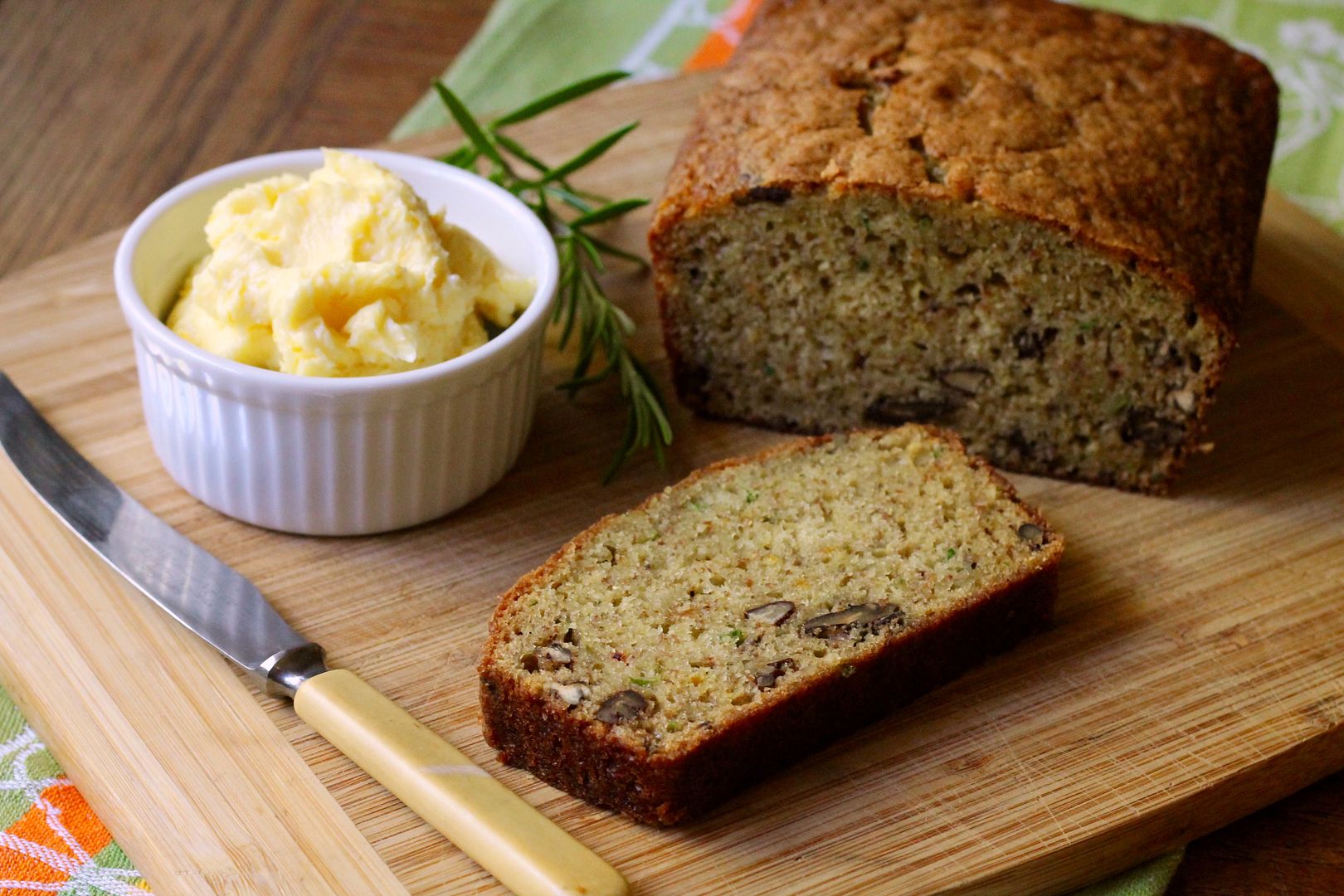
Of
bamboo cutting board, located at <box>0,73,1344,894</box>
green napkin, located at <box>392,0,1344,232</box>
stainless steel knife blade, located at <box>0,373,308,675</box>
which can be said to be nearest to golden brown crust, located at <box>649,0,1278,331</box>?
bamboo cutting board, located at <box>0,73,1344,894</box>

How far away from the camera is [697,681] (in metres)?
2.66

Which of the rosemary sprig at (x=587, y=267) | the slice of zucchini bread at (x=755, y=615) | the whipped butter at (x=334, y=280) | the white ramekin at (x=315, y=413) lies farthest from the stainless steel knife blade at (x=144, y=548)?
the rosemary sprig at (x=587, y=267)

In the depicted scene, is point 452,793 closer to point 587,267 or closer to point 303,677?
point 303,677

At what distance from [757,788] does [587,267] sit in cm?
180

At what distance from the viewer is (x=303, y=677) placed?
109 inches

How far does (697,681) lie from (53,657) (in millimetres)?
1295

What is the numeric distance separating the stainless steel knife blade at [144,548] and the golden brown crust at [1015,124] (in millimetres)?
1244

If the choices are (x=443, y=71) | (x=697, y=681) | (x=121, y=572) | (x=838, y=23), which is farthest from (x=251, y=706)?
(x=443, y=71)

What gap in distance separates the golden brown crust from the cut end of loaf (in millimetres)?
55

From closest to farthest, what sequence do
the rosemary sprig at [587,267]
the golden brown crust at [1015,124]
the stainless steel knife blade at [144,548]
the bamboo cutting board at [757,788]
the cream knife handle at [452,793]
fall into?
1. the cream knife handle at [452,793]
2. the bamboo cutting board at [757,788]
3. the stainless steel knife blade at [144,548]
4. the golden brown crust at [1015,124]
5. the rosemary sprig at [587,267]

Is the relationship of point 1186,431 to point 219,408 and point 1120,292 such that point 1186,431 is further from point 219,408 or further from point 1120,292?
point 219,408

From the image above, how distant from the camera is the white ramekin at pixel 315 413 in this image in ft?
9.64

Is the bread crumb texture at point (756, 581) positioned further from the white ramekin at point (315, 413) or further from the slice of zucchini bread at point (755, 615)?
the white ramekin at point (315, 413)

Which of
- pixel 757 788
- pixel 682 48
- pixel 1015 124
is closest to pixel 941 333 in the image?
pixel 1015 124
